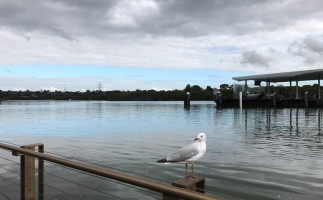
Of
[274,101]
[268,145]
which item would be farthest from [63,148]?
[274,101]

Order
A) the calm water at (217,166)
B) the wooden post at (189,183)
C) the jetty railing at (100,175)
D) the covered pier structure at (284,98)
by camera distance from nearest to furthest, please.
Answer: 1. the jetty railing at (100,175)
2. the wooden post at (189,183)
3. the calm water at (217,166)
4. the covered pier structure at (284,98)

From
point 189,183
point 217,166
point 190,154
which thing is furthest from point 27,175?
point 217,166

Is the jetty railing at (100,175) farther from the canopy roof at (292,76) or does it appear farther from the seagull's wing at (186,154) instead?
the canopy roof at (292,76)

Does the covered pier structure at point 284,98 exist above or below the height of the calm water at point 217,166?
above

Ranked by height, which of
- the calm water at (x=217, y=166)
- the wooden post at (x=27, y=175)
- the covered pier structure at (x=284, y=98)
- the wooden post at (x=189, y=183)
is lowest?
the calm water at (x=217, y=166)

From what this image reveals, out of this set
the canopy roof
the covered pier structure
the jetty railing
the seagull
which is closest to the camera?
the jetty railing

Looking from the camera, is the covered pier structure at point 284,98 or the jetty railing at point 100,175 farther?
the covered pier structure at point 284,98

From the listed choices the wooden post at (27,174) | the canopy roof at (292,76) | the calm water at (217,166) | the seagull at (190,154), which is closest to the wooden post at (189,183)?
the calm water at (217,166)

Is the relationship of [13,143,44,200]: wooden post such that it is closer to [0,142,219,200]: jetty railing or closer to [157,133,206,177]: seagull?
[0,142,219,200]: jetty railing

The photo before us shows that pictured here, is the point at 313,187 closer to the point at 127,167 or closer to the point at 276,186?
the point at 276,186

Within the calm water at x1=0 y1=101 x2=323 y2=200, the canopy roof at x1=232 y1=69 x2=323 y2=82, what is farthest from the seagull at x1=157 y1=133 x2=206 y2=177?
the canopy roof at x1=232 y1=69 x2=323 y2=82

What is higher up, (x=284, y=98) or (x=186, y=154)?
(x=284, y=98)

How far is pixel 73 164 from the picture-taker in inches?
123

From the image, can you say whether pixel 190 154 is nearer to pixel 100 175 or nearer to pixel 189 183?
pixel 189 183
